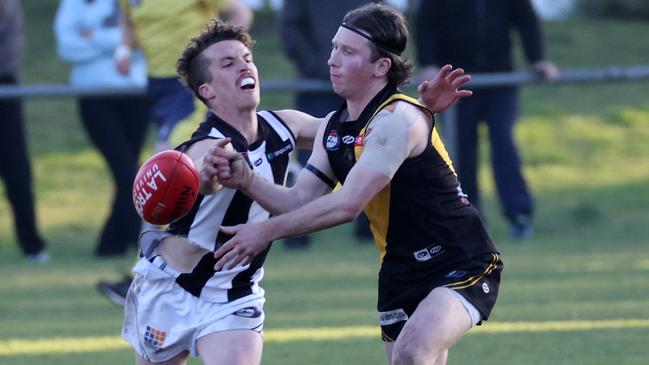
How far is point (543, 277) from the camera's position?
9508 mm

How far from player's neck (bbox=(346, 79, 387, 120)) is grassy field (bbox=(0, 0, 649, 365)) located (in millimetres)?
1808

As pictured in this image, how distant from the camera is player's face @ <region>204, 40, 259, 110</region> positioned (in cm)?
582

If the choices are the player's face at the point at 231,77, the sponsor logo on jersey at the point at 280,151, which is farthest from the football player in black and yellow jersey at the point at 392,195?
the player's face at the point at 231,77

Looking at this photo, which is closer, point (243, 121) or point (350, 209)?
point (350, 209)

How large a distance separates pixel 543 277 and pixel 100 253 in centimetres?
359

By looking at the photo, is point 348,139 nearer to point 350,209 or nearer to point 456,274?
point 350,209

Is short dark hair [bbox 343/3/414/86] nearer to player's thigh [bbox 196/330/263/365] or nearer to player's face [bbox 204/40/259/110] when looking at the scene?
player's face [bbox 204/40/259/110]

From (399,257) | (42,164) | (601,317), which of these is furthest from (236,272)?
(42,164)

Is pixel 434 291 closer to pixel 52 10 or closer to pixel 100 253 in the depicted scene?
pixel 100 253

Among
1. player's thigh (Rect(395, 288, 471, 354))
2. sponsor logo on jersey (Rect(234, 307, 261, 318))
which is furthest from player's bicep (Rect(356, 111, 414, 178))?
sponsor logo on jersey (Rect(234, 307, 261, 318))

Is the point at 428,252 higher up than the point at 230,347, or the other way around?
the point at 428,252

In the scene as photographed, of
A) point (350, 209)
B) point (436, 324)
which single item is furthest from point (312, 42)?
point (436, 324)

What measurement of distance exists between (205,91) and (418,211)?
41.2 inches

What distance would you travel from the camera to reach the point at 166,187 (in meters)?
5.30
